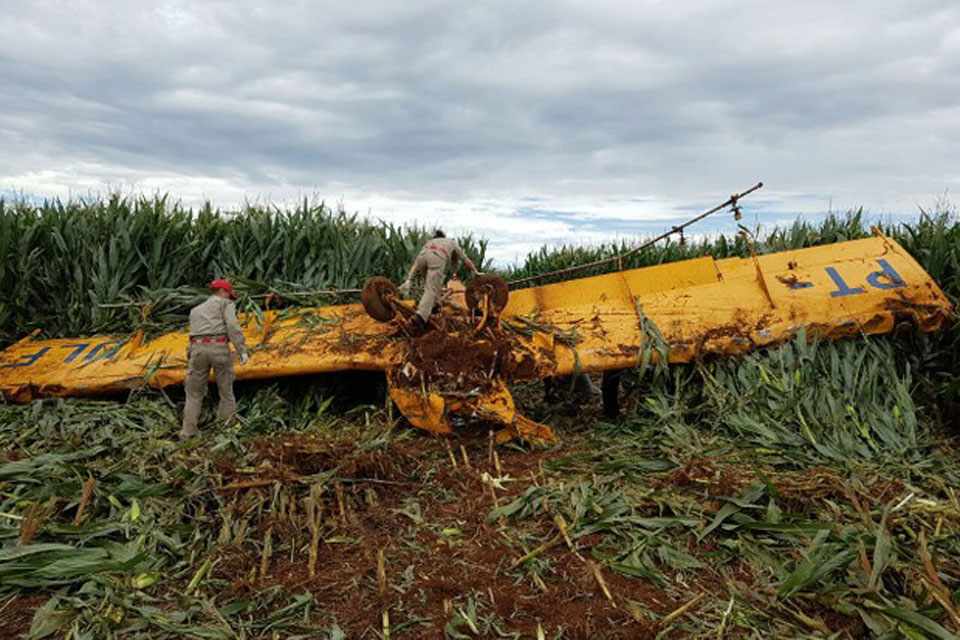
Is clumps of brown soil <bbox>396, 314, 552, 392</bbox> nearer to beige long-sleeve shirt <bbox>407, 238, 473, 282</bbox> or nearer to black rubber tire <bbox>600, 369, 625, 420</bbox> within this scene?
beige long-sleeve shirt <bbox>407, 238, 473, 282</bbox>

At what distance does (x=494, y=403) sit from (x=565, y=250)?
7.71 m

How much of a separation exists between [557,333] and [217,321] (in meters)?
3.17

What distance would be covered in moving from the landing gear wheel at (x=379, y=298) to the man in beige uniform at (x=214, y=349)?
122 cm

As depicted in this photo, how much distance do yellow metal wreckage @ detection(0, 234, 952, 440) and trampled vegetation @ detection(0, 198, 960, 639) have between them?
255mm

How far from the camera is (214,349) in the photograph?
6.17 metres

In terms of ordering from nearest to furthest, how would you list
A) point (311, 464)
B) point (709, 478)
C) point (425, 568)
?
Result: point (425, 568) → point (709, 478) → point (311, 464)

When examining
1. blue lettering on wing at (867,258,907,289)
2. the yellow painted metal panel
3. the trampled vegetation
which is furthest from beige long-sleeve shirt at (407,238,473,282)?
blue lettering on wing at (867,258,907,289)

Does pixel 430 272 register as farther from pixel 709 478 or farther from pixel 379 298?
pixel 709 478

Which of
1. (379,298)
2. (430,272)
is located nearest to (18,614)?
(379,298)

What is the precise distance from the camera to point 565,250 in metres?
12.8

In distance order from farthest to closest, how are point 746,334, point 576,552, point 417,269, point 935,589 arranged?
1. point 417,269
2. point 746,334
3. point 576,552
4. point 935,589

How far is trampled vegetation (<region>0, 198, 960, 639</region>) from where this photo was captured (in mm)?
3180

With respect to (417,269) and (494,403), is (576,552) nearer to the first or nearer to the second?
(494,403)

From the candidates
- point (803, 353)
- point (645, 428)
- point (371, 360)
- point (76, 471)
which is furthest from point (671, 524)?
point (76, 471)
